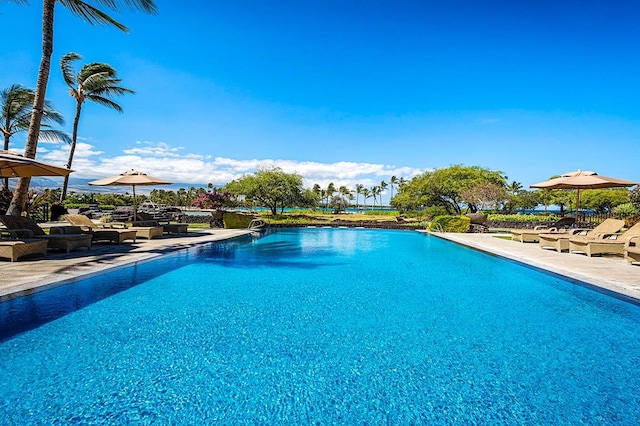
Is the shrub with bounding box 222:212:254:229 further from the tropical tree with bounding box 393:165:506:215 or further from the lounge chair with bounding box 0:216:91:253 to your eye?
the tropical tree with bounding box 393:165:506:215

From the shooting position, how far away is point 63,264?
7.08 metres

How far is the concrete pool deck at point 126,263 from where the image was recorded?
18.2ft

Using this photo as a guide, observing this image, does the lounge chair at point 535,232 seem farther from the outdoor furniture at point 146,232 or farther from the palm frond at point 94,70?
the palm frond at point 94,70

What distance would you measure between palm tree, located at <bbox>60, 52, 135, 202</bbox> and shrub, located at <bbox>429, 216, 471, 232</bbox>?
20.3 m

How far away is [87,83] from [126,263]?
16.5 meters

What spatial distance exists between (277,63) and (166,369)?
64.9ft

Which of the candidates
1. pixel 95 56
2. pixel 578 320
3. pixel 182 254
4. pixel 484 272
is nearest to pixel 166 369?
pixel 578 320

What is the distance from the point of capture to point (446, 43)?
59.6 ft

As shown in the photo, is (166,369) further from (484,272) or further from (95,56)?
(95,56)

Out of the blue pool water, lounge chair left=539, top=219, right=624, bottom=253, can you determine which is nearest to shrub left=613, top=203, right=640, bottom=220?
lounge chair left=539, top=219, right=624, bottom=253

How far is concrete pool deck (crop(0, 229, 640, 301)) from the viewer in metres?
5.54

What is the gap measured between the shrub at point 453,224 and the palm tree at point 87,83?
66.6 ft

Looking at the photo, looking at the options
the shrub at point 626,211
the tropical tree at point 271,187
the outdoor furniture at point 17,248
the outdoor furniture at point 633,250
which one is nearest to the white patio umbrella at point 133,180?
the outdoor furniture at point 17,248

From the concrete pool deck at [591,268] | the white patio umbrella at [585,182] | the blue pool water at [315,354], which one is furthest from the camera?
the white patio umbrella at [585,182]
